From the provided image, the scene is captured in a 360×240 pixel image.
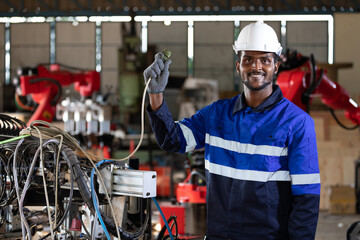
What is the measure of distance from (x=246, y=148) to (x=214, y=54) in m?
14.9

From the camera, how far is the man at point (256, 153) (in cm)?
233

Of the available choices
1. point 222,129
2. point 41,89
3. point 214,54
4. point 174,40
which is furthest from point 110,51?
point 222,129

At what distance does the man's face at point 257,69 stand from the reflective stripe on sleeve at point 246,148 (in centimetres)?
30

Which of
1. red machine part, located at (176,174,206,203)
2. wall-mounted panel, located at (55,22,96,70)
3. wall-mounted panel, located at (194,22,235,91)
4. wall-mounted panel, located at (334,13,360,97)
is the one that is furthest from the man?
wall-mounted panel, located at (55,22,96,70)

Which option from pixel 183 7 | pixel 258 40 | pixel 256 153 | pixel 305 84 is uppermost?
pixel 183 7

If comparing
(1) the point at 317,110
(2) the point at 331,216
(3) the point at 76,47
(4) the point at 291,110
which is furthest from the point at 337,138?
(3) the point at 76,47

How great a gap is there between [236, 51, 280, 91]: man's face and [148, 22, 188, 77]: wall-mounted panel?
14.1 metres

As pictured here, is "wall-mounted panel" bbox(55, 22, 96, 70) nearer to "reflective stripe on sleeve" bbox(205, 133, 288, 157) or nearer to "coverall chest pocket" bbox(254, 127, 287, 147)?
"reflective stripe on sleeve" bbox(205, 133, 288, 157)

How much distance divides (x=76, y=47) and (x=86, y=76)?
32.2ft

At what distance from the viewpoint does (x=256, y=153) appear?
2.44 meters

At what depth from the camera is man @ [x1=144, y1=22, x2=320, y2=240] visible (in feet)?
7.65

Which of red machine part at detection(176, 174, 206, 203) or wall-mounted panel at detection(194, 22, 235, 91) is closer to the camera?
red machine part at detection(176, 174, 206, 203)

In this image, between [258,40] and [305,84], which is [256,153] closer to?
[258,40]

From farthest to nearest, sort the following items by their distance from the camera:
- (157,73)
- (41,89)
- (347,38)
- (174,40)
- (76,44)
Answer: (76,44) → (174,40) → (347,38) → (41,89) → (157,73)
